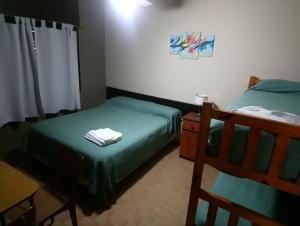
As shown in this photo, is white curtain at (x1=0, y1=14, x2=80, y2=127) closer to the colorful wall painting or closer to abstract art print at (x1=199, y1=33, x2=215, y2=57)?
the colorful wall painting

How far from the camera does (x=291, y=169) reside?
0.99 m

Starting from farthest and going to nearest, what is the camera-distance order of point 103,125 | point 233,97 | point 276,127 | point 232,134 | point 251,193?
point 233,97
point 103,125
point 251,193
point 232,134
point 276,127

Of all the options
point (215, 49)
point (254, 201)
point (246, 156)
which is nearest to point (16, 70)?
point (215, 49)

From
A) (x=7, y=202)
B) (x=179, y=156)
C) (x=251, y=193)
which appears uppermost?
(x=7, y=202)

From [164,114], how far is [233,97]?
1.06 m

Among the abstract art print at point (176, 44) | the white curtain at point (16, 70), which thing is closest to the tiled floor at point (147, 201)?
the white curtain at point (16, 70)

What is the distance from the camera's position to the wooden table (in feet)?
3.63

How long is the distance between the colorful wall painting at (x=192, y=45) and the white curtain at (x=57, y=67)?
168 centimetres

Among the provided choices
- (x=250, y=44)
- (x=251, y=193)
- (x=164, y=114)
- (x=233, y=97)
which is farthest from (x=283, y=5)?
(x=251, y=193)

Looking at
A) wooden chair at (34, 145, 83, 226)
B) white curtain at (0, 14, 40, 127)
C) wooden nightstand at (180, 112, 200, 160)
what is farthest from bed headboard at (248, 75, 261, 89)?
white curtain at (0, 14, 40, 127)

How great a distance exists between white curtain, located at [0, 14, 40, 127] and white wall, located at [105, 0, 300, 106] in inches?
63.3

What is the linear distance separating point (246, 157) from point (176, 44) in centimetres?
267

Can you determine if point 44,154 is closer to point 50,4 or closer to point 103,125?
A: point 103,125

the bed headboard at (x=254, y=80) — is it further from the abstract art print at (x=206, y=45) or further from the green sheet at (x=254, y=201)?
the green sheet at (x=254, y=201)
